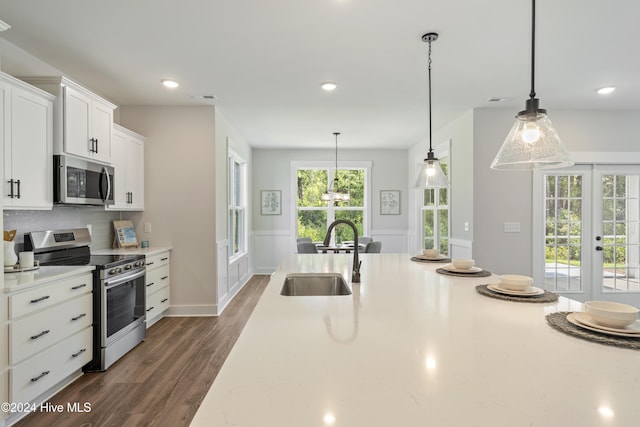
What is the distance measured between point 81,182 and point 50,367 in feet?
4.82

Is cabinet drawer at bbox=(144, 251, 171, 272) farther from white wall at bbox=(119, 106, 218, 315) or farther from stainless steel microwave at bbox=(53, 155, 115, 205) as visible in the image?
stainless steel microwave at bbox=(53, 155, 115, 205)

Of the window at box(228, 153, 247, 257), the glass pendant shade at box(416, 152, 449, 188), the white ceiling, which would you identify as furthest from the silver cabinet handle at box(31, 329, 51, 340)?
the window at box(228, 153, 247, 257)

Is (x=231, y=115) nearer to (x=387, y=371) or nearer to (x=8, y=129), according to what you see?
(x=8, y=129)

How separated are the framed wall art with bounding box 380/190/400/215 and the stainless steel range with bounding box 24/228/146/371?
197 inches

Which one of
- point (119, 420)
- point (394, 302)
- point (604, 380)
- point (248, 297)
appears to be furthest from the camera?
point (248, 297)

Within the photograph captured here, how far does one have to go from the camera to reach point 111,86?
144 inches

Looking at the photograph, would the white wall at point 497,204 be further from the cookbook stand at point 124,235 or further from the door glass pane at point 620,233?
the cookbook stand at point 124,235

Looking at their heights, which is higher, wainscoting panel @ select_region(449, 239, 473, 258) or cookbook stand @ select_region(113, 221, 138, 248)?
cookbook stand @ select_region(113, 221, 138, 248)

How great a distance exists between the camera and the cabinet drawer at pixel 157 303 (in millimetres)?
3777

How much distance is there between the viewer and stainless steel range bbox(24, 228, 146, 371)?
2812 mm

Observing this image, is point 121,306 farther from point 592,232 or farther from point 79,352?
point 592,232

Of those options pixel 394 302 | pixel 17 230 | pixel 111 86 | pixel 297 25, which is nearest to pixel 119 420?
pixel 17 230

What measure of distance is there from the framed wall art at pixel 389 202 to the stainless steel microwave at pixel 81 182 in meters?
5.11

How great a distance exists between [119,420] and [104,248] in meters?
2.26
